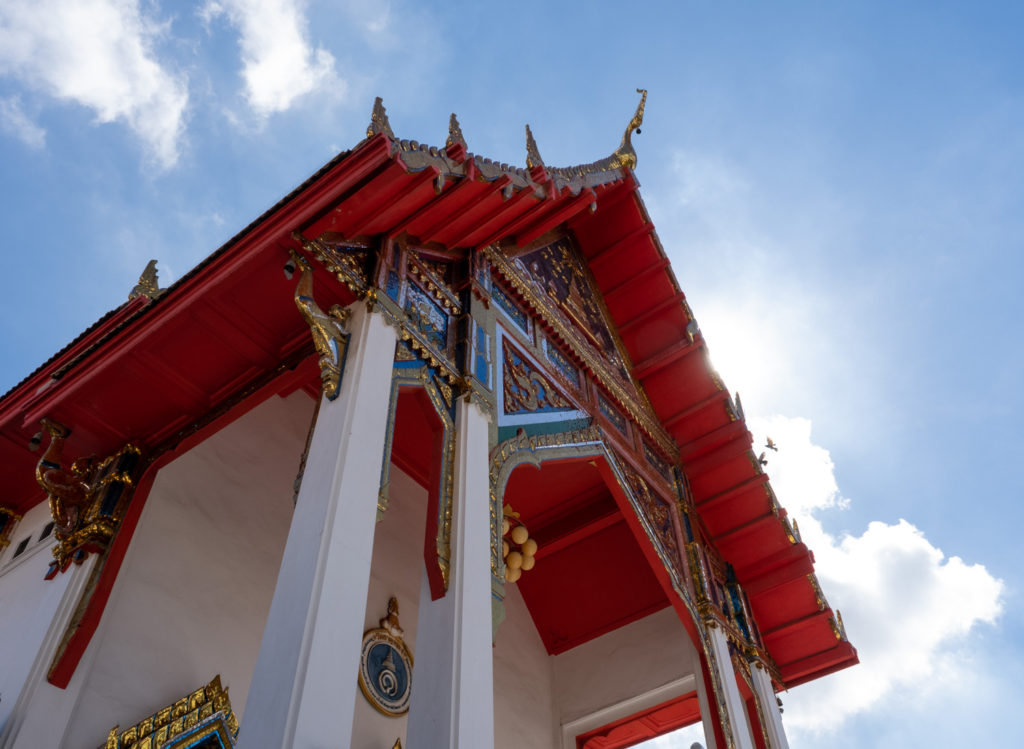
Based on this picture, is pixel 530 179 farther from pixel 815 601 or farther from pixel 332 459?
pixel 815 601

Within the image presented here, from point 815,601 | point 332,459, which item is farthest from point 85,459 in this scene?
point 815,601

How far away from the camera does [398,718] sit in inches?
225

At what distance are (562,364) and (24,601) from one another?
11.8 ft

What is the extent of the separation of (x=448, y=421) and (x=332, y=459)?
3.25 feet

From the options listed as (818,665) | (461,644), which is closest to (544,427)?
(461,644)

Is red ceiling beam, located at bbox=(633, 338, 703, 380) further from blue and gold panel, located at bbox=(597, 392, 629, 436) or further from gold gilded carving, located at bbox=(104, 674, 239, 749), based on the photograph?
gold gilded carving, located at bbox=(104, 674, 239, 749)

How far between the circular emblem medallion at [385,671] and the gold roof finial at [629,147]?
4.43 m

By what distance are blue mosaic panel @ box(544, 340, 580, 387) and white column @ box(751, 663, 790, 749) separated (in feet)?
9.00

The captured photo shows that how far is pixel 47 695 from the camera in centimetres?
410

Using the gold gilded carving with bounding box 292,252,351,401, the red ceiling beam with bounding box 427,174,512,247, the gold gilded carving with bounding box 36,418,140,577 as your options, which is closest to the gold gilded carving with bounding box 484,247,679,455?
the red ceiling beam with bounding box 427,174,512,247

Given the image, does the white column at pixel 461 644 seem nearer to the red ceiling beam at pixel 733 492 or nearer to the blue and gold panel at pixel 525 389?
the blue and gold panel at pixel 525 389

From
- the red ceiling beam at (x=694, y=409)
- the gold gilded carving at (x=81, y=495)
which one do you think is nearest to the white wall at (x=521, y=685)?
the red ceiling beam at (x=694, y=409)

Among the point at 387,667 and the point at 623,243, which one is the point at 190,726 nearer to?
the point at 387,667

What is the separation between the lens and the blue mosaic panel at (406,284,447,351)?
4379 millimetres
